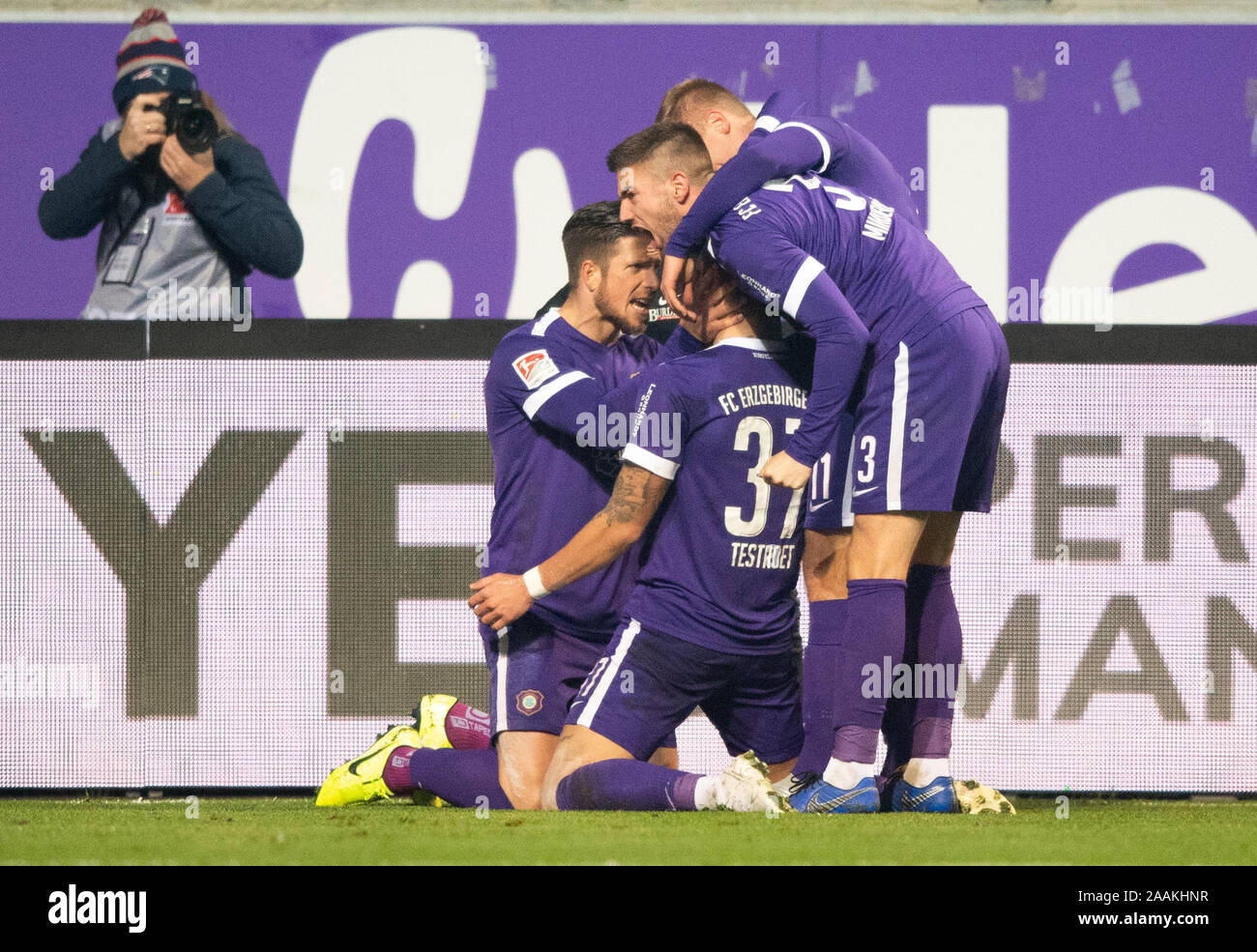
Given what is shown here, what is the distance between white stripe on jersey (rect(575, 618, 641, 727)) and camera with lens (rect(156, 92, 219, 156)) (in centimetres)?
286

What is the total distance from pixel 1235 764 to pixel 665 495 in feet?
6.35

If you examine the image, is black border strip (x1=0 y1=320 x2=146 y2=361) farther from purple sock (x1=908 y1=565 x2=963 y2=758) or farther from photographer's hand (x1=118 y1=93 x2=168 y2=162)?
purple sock (x1=908 y1=565 x2=963 y2=758)

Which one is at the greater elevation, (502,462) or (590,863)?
(502,462)

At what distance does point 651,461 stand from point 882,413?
523mm

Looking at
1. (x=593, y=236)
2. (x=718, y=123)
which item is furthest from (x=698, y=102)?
(x=593, y=236)

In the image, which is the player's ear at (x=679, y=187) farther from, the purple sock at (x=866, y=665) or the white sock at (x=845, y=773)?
the white sock at (x=845, y=773)

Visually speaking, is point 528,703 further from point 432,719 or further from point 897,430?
point 897,430

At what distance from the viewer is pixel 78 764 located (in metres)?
4.24

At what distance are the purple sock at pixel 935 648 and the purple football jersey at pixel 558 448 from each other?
2.36 ft

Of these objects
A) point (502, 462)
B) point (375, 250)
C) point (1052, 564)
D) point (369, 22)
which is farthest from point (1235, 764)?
point (369, 22)

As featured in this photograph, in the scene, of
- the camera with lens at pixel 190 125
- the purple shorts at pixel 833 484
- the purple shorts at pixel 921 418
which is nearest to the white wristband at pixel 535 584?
the purple shorts at pixel 833 484

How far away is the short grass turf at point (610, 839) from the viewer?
2502 mm

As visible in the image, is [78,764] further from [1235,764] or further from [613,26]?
[613,26]

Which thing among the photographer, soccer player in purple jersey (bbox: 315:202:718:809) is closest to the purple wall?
the photographer
